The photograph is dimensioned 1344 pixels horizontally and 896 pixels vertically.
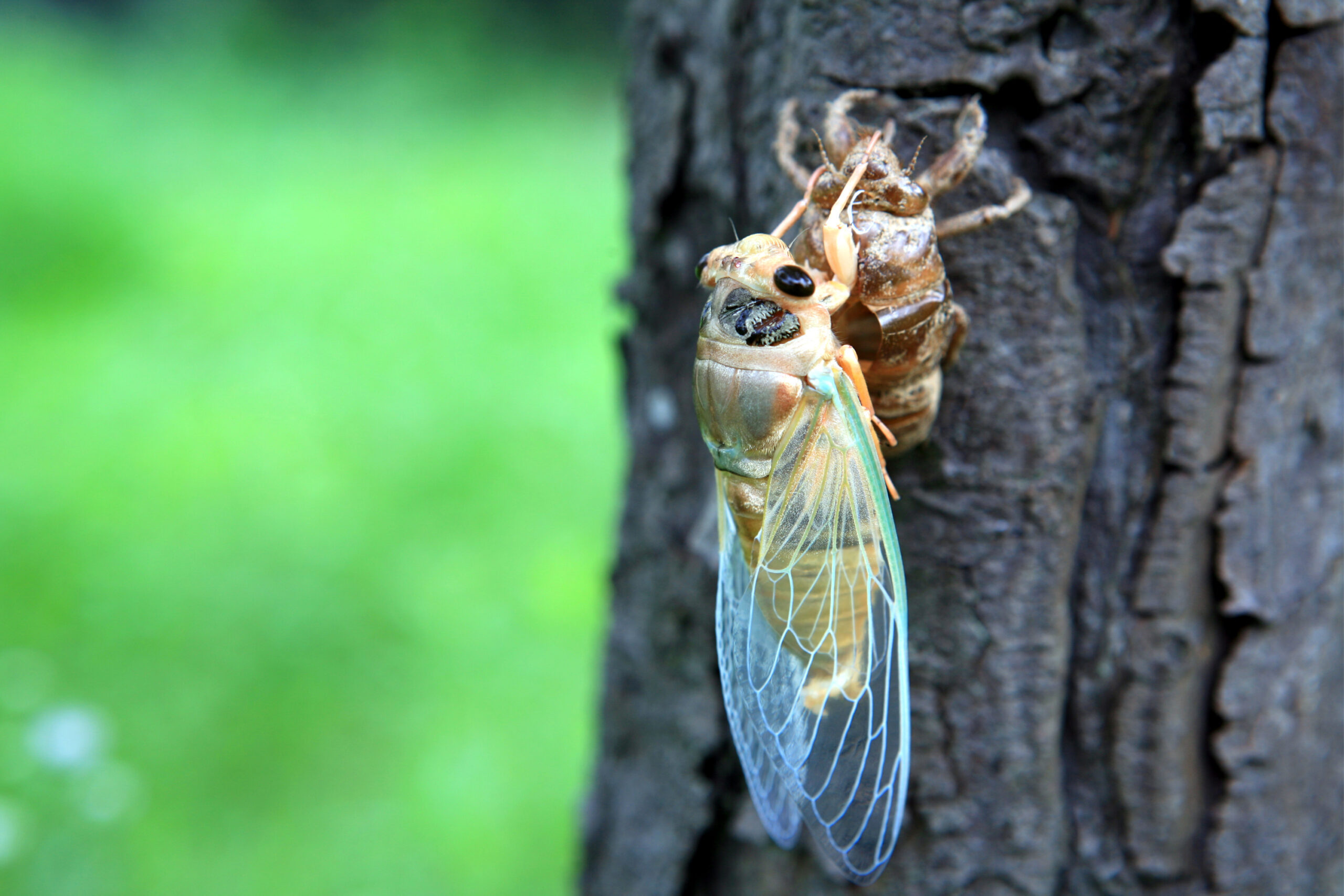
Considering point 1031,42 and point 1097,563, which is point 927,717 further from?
point 1031,42

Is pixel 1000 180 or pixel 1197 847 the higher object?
pixel 1000 180

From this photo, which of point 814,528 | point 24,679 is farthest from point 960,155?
point 24,679

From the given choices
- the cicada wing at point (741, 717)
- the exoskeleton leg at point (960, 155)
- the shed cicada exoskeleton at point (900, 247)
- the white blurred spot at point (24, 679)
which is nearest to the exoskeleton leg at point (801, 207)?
the shed cicada exoskeleton at point (900, 247)

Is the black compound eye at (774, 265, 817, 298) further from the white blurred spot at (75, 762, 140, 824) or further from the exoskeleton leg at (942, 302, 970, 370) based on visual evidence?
the white blurred spot at (75, 762, 140, 824)

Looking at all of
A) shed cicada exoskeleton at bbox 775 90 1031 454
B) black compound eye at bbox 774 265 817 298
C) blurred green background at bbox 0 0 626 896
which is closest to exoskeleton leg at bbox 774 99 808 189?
shed cicada exoskeleton at bbox 775 90 1031 454

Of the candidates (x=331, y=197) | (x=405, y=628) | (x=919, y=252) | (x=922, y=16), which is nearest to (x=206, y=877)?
(x=405, y=628)

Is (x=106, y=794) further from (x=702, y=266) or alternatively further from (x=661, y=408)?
(x=702, y=266)
